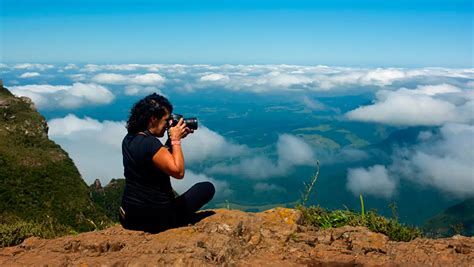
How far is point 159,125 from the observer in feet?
17.1

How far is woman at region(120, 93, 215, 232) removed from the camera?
15.9 ft

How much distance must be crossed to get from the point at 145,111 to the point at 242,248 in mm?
2338

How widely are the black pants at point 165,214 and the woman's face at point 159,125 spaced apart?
1049mm

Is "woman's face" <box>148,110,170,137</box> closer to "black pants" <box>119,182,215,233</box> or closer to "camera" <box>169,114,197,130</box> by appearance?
"camera" <box>169,114,197,130</box>

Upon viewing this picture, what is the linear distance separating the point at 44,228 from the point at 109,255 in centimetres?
276

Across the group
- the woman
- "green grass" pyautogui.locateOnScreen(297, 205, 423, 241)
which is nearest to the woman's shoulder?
the woman

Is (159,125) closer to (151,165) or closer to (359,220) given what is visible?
(151,165)

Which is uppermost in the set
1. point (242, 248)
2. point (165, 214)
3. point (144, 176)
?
point (144, 176)

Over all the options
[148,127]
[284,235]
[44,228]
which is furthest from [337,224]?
[44,228]

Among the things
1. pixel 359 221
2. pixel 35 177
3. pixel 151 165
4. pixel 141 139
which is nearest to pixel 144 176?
pixel 151 165

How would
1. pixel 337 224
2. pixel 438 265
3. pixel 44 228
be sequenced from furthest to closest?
pixel 44 228
pixel 337 224
pixel 438 265

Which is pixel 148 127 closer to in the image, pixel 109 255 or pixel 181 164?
pixel 181 164

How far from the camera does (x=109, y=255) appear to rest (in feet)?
15.4

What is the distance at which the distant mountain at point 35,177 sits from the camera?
50.9 metres
